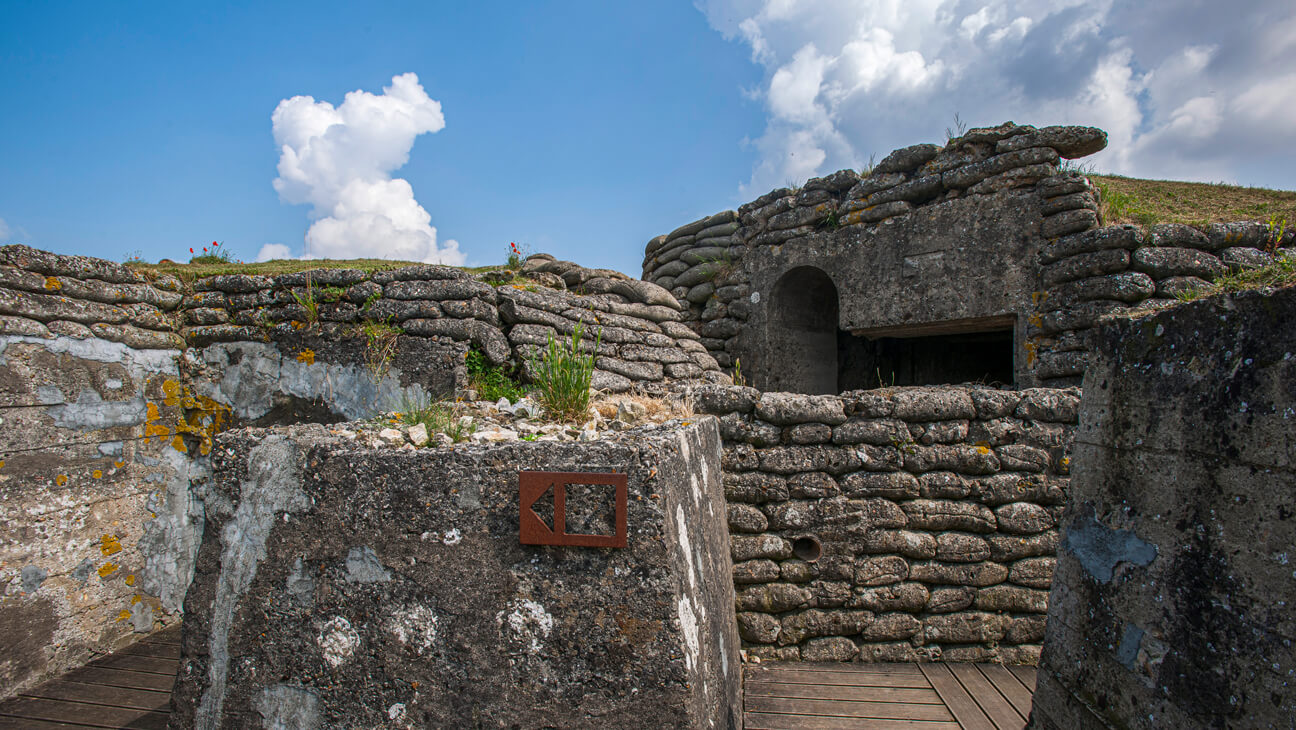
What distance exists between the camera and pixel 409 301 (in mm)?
4449

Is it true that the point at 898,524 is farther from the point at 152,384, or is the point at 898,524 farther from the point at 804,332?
the point at 152,384

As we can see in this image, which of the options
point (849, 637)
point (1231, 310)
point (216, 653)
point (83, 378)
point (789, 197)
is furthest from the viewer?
point (789, 197)

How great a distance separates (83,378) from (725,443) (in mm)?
4372

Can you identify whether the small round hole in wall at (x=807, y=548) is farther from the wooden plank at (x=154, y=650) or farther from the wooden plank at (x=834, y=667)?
the wooden plank at (x=154, y=650)

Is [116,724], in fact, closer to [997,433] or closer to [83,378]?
[83,378]

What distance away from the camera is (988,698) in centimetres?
329

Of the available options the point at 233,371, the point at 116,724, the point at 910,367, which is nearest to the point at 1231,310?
the point at 116,724

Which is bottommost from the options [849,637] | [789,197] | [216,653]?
[849,637]

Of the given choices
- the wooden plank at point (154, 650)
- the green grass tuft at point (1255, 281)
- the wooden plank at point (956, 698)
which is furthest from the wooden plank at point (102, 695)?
the green grass tuft at point (1255, 281)

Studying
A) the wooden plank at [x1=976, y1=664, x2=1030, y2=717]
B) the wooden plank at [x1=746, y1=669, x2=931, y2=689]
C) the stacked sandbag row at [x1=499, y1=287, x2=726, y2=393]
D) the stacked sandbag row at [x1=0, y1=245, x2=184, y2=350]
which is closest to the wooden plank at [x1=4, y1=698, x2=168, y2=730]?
the stacked sandbag row at [x1=0, y1=245, x2=184, y2=350]

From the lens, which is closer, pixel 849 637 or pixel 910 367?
pixel 849 637

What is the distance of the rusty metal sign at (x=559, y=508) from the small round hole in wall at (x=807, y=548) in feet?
7.10

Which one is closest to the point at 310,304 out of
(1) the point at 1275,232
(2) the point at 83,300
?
Answer: (2) the point at 83,300

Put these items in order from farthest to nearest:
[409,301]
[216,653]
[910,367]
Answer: [910,367], [409,301], [216,653]
